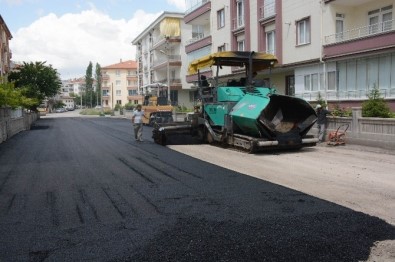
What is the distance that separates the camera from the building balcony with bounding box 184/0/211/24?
3691cm

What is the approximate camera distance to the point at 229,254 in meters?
4.74

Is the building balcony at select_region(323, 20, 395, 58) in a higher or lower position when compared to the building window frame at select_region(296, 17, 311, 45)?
lower

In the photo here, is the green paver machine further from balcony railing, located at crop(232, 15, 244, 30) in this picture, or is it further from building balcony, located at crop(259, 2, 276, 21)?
balcony railing, located at crop(232, 15, 244, 30)

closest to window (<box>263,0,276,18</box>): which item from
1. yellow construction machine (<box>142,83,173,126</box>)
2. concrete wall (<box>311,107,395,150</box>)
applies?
yellow construction machine (<box>142,83,173,126</box>)

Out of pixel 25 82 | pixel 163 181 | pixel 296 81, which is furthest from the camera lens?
pixel 25 82

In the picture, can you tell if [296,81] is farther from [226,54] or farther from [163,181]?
[163,181]

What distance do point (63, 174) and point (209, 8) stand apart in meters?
28.9

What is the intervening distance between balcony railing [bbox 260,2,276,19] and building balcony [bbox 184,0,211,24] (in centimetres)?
937

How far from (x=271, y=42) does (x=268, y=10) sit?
2.04m

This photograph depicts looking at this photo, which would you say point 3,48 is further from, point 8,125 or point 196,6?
point 8,125

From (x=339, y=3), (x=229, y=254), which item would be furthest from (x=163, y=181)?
(x=339, y=3)

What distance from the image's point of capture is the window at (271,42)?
27125 millimetres

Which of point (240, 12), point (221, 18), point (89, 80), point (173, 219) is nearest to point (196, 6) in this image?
point (221, 18)

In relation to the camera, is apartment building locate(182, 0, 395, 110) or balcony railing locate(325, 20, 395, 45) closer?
apartment building locate(182, 0, 395, 110)
